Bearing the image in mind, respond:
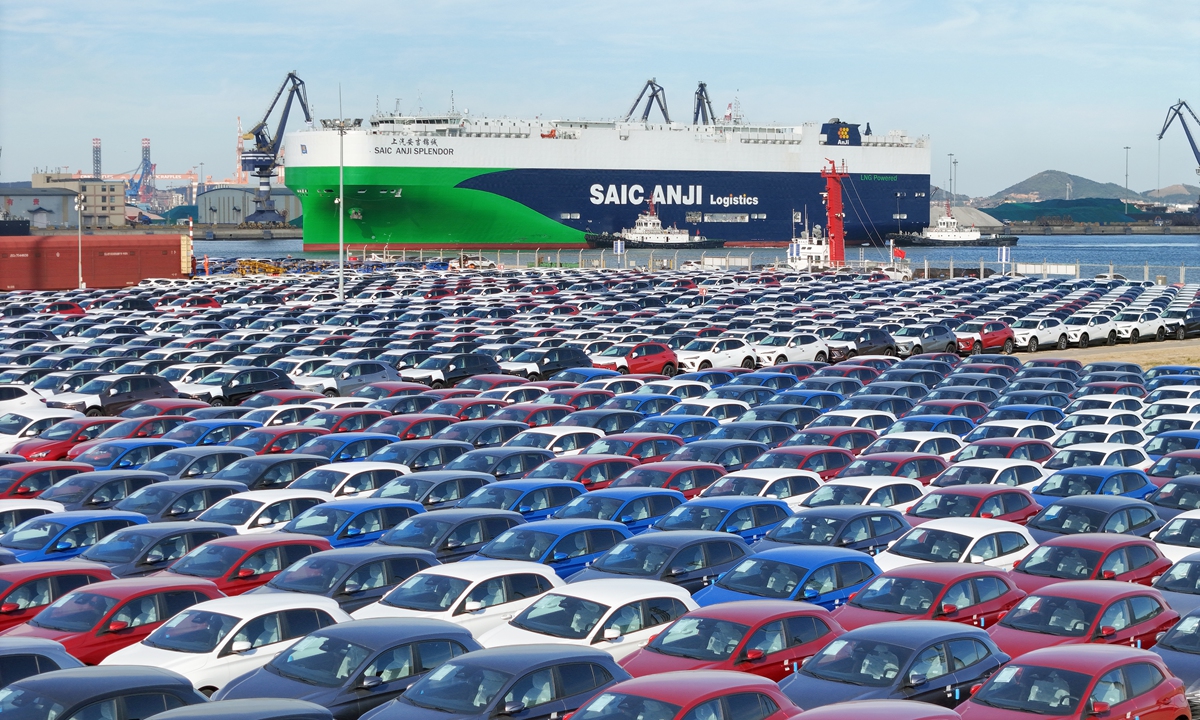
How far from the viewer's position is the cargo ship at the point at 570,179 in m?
125

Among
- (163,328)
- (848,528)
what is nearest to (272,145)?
(163,328)

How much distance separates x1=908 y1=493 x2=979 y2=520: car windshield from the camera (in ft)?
50.4

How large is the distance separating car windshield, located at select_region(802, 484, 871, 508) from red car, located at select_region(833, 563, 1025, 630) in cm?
371

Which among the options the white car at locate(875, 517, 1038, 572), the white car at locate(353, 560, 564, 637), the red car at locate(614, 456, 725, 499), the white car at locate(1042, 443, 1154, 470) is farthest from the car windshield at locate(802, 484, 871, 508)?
the white car at locate(353, 560, 564, 637)

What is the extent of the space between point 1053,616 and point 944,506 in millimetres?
4480

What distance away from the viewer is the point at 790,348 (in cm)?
3628

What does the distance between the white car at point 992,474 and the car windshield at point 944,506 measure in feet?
4.82

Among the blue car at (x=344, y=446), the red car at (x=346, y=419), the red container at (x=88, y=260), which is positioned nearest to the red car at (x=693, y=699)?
the blue car at (x=344, y=446)

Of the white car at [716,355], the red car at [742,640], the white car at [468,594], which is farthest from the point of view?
the white car at [716,355]

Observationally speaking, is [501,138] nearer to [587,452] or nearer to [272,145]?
[272,145]

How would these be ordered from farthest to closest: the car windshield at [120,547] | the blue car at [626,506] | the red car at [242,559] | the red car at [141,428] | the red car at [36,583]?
the red car at [141,428] → the blue car at [626,506] → the car windshield at [120,547] → the red car at [242,559] → the red car at [36,583]

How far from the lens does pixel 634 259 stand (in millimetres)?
127375

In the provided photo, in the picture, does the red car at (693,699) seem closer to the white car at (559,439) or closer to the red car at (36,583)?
the red car at (36,583)

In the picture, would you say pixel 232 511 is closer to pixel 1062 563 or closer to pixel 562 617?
pixel 562 617
